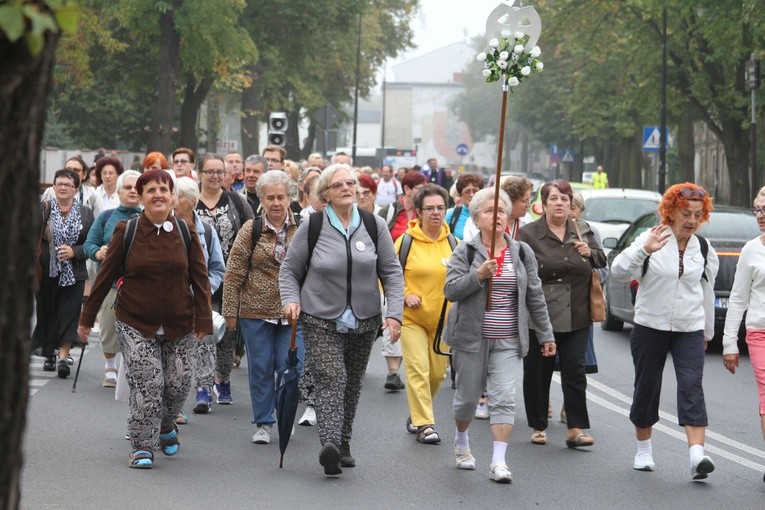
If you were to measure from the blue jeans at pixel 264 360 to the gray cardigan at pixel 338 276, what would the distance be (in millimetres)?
1139

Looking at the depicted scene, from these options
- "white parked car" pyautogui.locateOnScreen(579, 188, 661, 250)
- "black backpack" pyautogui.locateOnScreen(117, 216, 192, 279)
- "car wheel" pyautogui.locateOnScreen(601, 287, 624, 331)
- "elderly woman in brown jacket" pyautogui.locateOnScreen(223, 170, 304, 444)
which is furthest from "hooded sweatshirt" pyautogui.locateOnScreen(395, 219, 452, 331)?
"white parked car" pyautogui.locateOnScreen(579, 188, 661, 250)

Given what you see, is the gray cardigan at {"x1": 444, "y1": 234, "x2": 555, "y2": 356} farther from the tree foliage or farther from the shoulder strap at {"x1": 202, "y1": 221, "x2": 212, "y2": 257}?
the tree foliage

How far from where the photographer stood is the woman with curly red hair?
345 inches

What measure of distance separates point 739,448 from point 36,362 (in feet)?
23.3

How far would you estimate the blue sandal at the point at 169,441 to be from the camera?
921 cm

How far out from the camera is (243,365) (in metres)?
14.3

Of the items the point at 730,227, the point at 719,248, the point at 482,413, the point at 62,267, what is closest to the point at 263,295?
the point at 482,413

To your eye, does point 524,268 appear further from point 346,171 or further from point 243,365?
point 243,365

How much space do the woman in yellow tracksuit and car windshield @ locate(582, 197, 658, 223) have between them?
14465mm

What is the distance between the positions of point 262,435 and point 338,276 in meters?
1.65

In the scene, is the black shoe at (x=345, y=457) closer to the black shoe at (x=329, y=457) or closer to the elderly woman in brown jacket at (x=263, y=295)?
the black shoe at (x=329, y=457)

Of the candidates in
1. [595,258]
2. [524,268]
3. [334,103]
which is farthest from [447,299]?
[334,103]

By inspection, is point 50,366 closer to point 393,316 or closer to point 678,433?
point 393,316

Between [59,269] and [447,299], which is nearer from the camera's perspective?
[447,299]
